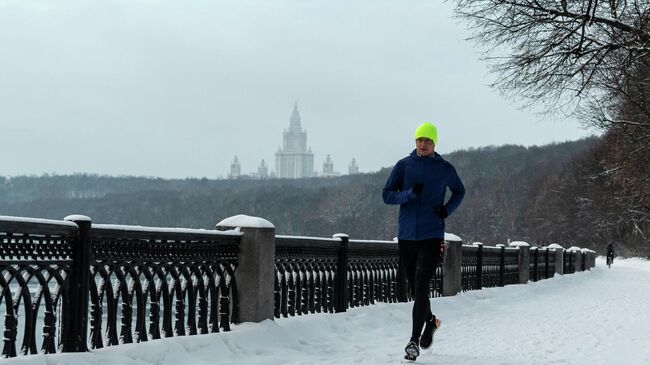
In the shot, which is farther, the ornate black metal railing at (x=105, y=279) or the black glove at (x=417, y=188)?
the black glove at (x=417, y=188)

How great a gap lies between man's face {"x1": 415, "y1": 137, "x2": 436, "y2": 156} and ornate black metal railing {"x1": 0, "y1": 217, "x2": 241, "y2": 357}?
201 centimetres

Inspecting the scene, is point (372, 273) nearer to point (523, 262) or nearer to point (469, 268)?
point (469, 268)

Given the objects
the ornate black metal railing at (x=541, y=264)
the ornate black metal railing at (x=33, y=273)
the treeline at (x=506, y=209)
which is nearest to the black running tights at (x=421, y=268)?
the ornate black metal railing at (x=33, y=273)

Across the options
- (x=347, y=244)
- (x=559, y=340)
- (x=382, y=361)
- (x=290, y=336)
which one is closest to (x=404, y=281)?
(x=347, y=244)

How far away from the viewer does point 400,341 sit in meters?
8.80

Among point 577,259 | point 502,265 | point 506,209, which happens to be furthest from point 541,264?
point 506,209

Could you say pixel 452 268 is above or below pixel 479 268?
above

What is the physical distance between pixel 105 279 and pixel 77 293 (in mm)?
369

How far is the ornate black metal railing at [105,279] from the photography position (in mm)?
5520

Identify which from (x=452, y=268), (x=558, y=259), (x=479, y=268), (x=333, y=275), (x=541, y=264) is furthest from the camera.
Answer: (x=558, y=259)

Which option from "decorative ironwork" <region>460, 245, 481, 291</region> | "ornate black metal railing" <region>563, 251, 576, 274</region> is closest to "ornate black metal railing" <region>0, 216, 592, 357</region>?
"decorative ironwork" <region>460, 245, 481, 291</region>

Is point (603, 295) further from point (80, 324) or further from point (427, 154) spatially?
point (80, 324)

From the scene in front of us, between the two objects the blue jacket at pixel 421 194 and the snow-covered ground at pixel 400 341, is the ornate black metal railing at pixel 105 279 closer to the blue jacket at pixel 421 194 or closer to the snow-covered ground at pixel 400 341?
the snow-covered ground at pixel 400 341

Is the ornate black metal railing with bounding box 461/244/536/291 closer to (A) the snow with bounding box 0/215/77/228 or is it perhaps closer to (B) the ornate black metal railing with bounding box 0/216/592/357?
(B) the ornate black metal railing with bounding box 0/216/592/357
